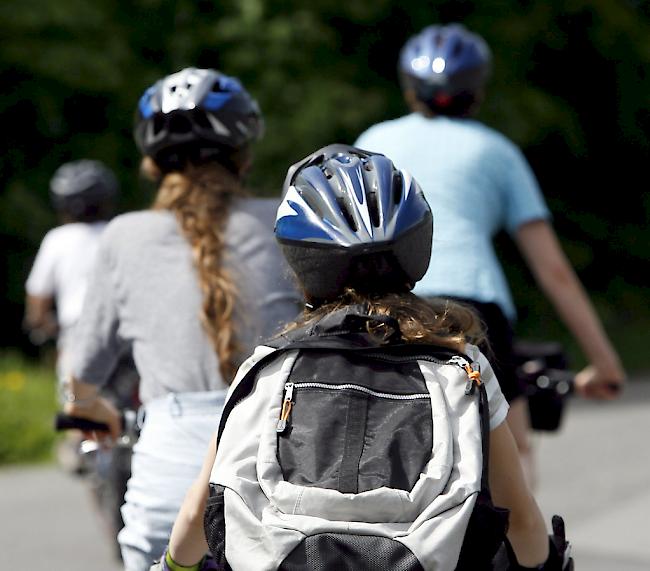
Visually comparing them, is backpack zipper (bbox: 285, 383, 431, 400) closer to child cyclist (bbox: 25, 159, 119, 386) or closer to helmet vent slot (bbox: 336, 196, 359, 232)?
helmet vent slot (bbox: 336, 196, 359, 232)

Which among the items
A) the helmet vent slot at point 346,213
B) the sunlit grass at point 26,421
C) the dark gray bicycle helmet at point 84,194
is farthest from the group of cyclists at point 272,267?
the sunlit grass at point 26,421

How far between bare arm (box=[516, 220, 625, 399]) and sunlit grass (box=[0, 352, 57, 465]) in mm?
5970

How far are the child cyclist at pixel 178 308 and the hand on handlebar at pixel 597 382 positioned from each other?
1.45 metres

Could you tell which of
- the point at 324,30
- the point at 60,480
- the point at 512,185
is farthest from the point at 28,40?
the point at 512,185

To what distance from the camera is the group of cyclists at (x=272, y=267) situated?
2418 mm

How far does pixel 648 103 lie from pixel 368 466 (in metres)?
18.1

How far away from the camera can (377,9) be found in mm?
16328

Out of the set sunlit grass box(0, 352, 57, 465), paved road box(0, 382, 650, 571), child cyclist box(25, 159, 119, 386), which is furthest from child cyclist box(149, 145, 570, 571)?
sunlit grass box(0, 352, 57, 465)

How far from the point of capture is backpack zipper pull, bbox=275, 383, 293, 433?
2.22 m

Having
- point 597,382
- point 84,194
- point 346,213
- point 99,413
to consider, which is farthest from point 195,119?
point 84,194

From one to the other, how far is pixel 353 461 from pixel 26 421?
8.31 meters

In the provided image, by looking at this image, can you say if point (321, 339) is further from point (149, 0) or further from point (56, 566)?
→ point (149, 0)

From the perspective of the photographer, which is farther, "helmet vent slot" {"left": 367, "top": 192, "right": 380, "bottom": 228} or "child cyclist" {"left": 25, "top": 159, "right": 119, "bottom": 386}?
"child cyclist" {"left": 25, "top": 159, "right": 119, "bottom": 386}

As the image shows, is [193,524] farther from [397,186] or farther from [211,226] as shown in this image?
[211,226]
